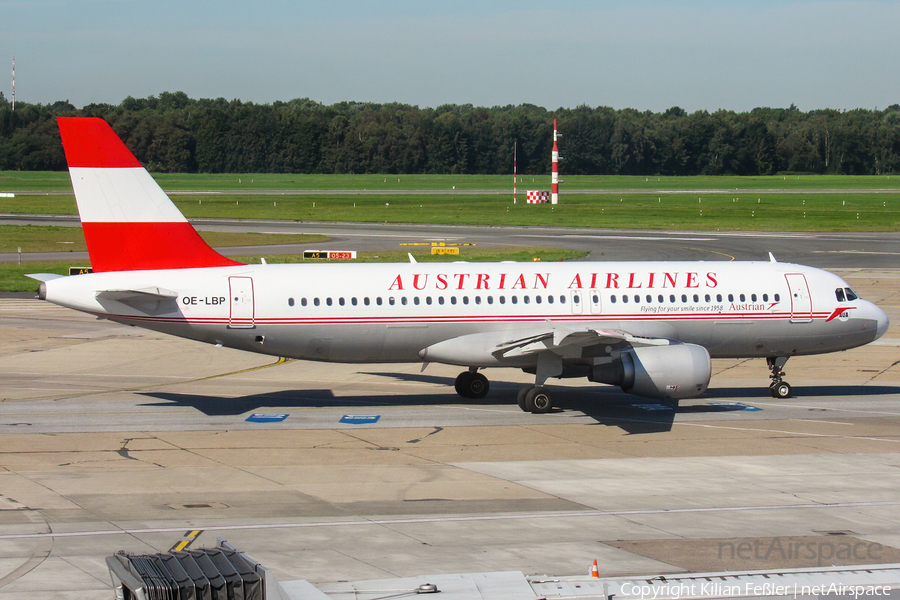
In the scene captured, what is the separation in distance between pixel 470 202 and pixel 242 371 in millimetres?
97741

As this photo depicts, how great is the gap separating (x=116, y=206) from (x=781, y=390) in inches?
817

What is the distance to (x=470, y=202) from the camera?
427 ft

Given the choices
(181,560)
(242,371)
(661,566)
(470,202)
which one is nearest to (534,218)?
(470,202)

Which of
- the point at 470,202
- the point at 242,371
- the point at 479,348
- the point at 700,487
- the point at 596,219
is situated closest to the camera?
the point at 700,487

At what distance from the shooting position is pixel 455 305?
2780 centimetres

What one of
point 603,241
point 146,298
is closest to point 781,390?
point 146,298

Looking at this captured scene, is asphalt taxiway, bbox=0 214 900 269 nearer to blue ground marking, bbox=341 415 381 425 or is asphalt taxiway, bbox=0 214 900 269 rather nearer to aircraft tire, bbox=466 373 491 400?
aircraft tire, bbox=466 373 491 400

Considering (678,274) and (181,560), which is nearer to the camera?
(181,560)

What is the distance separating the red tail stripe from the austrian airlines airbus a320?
29 mm

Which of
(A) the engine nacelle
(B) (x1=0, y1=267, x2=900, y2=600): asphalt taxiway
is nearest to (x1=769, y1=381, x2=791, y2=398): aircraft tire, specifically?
(B) (x1=0, y1=267, x2=900, y2=600): asphalt taxiway

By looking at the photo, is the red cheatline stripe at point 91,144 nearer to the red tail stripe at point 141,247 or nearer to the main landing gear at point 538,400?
the red tail stripe at point 141,247

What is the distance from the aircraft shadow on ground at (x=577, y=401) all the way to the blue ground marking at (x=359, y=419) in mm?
1365

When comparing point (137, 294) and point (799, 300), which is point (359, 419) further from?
point (799, 300)

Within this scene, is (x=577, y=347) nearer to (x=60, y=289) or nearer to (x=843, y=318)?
(x=843, y=318)
